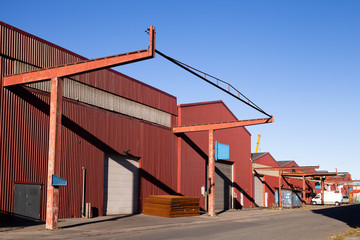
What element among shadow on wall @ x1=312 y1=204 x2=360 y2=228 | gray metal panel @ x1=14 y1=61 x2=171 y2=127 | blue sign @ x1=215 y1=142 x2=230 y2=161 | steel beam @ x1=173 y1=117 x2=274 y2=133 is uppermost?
gray metal panel @ x1=14 y1=61 x2=171 y2=127

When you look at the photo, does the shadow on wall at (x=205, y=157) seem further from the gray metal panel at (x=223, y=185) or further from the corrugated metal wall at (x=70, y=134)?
the corrugated metal wall at (x=70, y=134)

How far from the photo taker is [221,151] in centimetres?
3975

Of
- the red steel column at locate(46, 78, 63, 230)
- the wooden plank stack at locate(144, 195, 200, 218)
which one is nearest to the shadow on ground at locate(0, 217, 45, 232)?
the red steel column at locate(46, 78, 63, 230)

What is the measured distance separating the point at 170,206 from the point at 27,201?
9.89 meters

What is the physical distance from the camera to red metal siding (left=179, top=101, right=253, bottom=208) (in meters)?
35.6

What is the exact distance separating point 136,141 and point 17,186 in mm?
10755

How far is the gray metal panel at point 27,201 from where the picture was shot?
20.3 metres

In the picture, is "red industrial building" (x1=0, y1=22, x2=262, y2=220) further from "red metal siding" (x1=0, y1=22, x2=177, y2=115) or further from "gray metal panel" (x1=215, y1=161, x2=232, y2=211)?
"gray metal panel" (x1=215, y1=161, x2=232, y2=211)

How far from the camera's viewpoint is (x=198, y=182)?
121 feet

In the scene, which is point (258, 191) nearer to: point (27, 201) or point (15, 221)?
point (27, 201)

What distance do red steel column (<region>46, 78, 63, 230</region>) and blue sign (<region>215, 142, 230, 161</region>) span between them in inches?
855

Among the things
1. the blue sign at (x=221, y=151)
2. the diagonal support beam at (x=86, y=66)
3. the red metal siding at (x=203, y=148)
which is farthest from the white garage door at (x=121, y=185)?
the blue sign at (x=221, y=151)

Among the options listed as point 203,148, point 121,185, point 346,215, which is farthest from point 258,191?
point 121,185

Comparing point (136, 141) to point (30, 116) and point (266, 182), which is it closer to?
point (30, 116)
